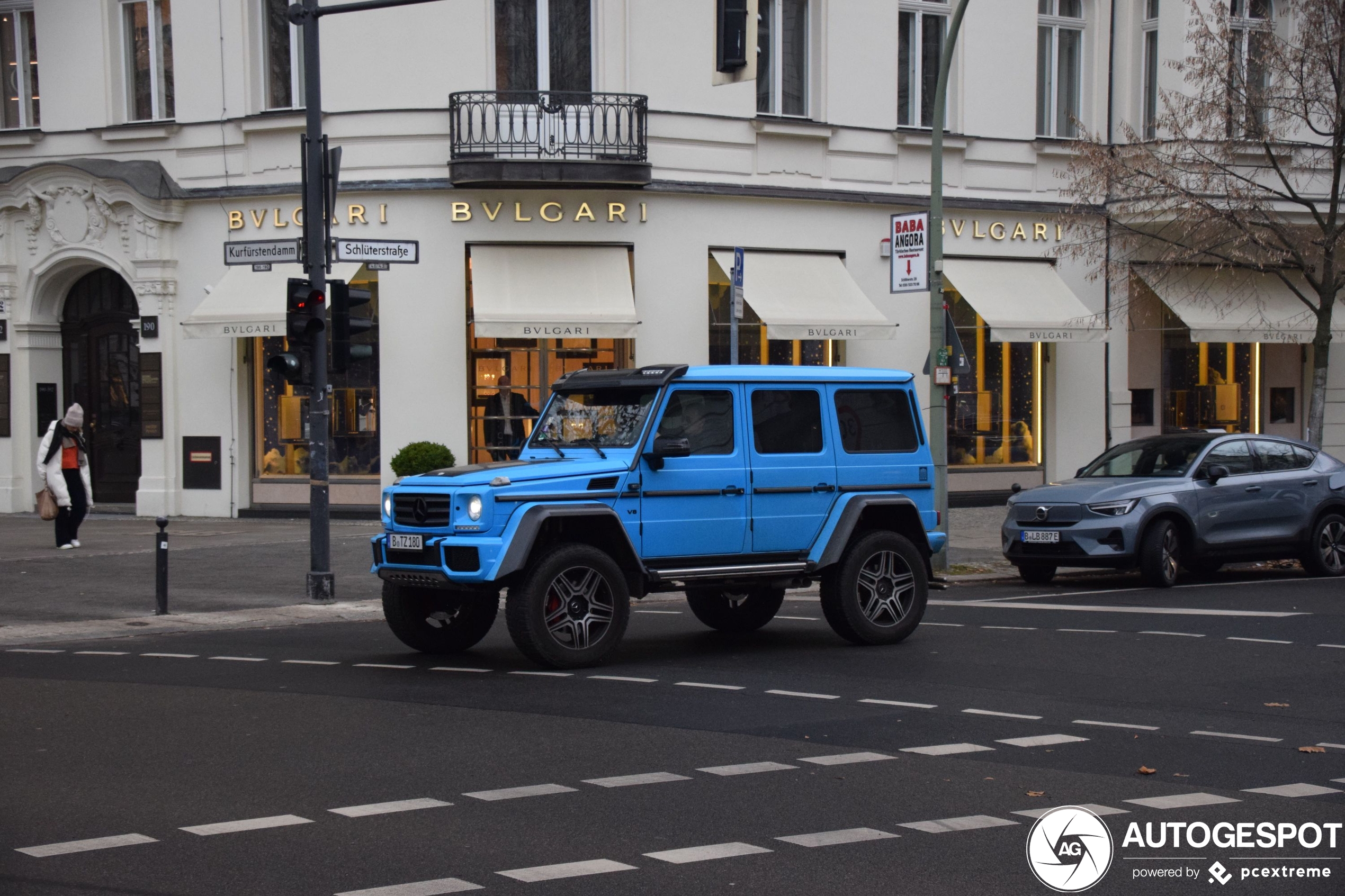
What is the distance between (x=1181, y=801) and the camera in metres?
6.65

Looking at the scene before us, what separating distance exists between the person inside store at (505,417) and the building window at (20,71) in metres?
8.95

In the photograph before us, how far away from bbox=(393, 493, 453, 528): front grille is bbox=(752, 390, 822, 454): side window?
7.84 ft

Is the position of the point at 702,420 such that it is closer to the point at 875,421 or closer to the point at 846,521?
the point at 846,521

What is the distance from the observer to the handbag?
18.5 m

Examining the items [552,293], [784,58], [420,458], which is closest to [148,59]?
[552,293]

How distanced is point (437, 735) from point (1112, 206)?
20.1m

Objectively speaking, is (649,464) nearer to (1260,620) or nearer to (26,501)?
(1260,620)

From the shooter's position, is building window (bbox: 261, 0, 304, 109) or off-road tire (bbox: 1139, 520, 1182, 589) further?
building window (bbox: 261, 0, 304, 109)

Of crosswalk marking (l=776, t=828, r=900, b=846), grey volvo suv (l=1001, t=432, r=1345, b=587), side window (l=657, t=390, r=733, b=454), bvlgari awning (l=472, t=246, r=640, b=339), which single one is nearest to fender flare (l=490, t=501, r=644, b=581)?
side window (l=657, t=390, r=733, b=454)

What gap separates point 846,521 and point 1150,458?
22.0 ft

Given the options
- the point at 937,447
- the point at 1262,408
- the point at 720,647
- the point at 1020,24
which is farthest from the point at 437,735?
the point at 1262,408

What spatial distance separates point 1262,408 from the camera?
28.3 meters

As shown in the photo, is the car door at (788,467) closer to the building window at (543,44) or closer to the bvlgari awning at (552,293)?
the bvlgari awning at (552,293)

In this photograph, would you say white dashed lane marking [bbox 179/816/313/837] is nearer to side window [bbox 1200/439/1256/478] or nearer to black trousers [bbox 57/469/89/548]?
side window [bbox 1200/439/1256/478]
